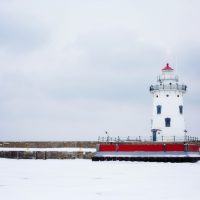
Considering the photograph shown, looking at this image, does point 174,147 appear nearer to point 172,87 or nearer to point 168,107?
point 168,107

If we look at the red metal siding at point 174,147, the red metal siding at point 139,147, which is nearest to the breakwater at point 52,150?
the red metal siding at point 139,147

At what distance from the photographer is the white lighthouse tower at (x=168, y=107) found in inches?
1550

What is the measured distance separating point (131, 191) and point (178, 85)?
26.7 m

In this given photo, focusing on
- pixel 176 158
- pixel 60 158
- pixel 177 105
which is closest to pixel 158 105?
pixel 177 105

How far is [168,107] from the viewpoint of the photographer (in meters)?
40.1

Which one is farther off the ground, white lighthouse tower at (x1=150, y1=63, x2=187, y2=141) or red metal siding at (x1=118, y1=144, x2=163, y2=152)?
white lighthouse tower at (x1=150, y1=63, x2=187, y2=141)

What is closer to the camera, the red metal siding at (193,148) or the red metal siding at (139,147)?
the red metal siding at (193,148)

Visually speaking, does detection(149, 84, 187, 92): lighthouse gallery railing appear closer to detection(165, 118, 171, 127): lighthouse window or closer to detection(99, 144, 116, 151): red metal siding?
detection(165, 118, 171, 127): lighthouse window

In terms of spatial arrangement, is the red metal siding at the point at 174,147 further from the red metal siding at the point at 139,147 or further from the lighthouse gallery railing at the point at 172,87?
the lighthouse gallery railing at the point at 172,87

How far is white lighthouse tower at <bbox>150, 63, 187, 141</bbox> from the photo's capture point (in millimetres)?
39375

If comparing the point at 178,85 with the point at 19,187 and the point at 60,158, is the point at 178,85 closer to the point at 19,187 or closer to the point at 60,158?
the point at 60,158

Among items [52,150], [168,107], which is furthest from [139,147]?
[52,150]

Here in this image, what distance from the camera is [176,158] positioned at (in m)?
35.1

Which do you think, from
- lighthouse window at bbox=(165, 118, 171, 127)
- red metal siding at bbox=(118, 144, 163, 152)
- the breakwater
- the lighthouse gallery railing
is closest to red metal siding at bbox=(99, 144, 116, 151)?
red metal siding at bbox=(118, 144, 163, 152)
